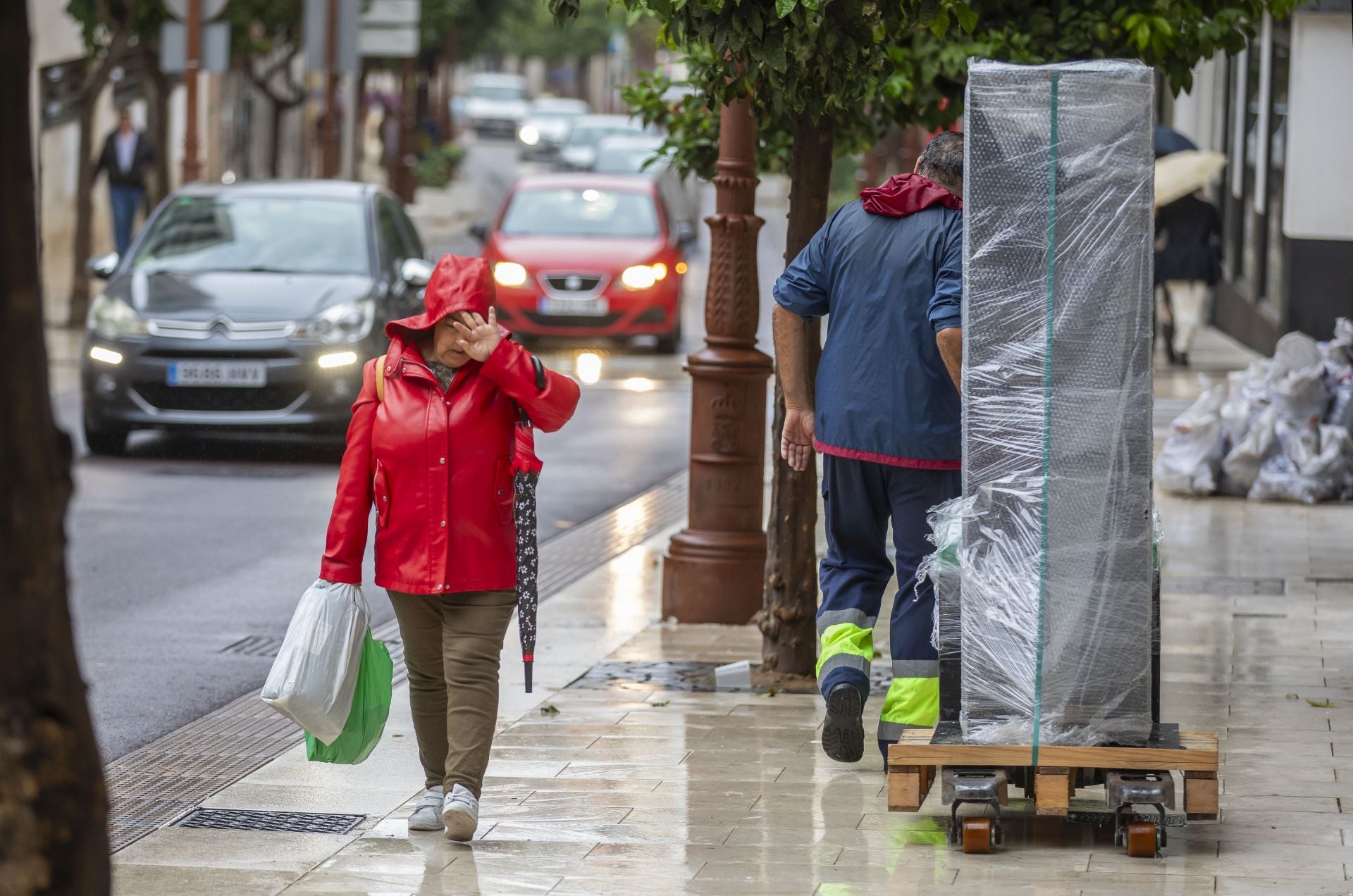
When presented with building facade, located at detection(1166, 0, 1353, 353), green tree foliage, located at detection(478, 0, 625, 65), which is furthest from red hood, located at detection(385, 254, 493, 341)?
green tree foliage, located at detection(478, 0, 625, 65)

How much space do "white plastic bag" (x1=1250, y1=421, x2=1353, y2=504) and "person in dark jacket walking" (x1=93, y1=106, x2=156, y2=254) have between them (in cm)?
1518

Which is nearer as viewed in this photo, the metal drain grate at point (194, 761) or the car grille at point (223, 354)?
the metal drain grate at point (194, 761)

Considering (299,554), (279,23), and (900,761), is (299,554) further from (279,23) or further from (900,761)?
(279,23)

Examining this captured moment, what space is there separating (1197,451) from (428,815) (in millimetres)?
7909

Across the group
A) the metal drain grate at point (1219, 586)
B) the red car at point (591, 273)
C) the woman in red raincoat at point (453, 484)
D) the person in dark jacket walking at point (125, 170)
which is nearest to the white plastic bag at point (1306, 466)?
the metal drain grate at point (1219, 586)

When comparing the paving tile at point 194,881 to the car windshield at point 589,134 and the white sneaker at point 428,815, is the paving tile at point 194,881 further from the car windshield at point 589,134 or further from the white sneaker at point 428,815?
the car windshield at point 589,134

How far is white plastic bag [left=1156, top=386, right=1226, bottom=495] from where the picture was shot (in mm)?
12586

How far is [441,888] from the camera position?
16.7 ft

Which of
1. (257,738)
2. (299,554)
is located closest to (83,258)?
(299,554)

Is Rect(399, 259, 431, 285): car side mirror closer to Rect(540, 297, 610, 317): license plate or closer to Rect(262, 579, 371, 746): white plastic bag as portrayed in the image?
Rect(540, 297, 610, 317): license plate

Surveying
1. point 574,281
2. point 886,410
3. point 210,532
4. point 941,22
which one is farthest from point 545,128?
point 886,410

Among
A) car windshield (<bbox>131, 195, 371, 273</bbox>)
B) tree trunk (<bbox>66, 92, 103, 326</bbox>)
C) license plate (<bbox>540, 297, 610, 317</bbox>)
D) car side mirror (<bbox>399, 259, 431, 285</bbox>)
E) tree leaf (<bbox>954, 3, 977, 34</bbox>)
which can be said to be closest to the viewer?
tree leaf (<bbox>954, 3, 977, 34</bbox>)

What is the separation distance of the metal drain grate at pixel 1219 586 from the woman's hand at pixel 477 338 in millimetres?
4808

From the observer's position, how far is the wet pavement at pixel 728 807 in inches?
202
